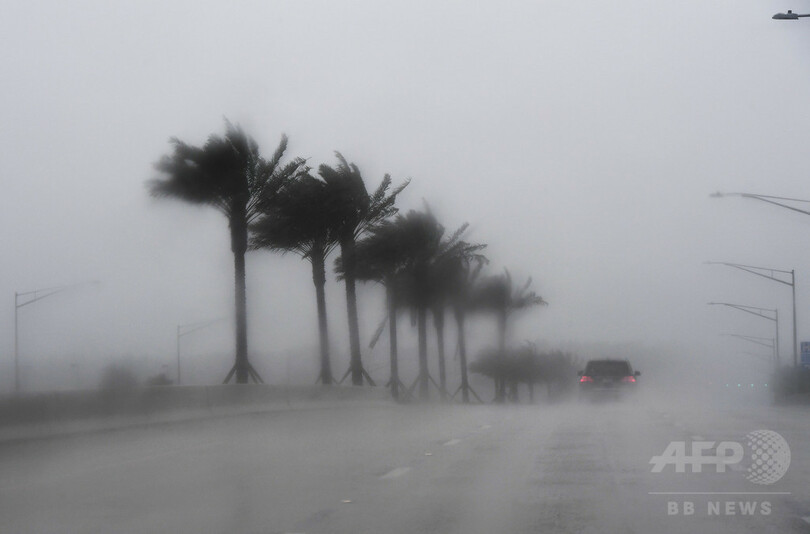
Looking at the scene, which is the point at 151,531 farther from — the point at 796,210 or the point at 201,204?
the point at 796,210

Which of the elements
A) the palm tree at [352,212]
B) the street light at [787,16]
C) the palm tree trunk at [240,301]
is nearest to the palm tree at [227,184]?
the palm tree trunk at [240,301]

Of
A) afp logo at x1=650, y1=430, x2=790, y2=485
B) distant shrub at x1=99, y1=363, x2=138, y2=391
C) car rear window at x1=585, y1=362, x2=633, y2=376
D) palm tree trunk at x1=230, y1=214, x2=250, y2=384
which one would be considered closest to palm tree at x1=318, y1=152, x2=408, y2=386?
palm tree trunk at x1=230, y1=214, x2=250, y2=384

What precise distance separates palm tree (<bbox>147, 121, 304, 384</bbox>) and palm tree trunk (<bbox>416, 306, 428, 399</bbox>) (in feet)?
82.2

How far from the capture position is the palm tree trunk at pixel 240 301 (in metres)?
38.2

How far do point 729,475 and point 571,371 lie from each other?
4239 inches

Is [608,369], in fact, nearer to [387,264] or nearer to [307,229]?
[307,229]

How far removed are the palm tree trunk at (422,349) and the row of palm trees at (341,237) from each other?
0.05 m

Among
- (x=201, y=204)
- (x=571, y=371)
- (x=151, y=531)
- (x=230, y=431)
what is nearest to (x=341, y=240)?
(x=201, y=204)

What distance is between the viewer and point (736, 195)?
38750 millimetres

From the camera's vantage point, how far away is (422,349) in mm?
66000

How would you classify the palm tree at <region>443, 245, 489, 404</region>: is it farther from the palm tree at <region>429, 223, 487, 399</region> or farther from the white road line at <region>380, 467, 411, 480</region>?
the white road line at <region>380, 467, 411, 480</region>

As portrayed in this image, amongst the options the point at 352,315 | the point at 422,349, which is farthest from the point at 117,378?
the point at 422,349

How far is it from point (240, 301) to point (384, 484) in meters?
25.4

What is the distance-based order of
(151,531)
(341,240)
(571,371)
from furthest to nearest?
1. (571,371)
2. (341,240)
3. (151,531)
